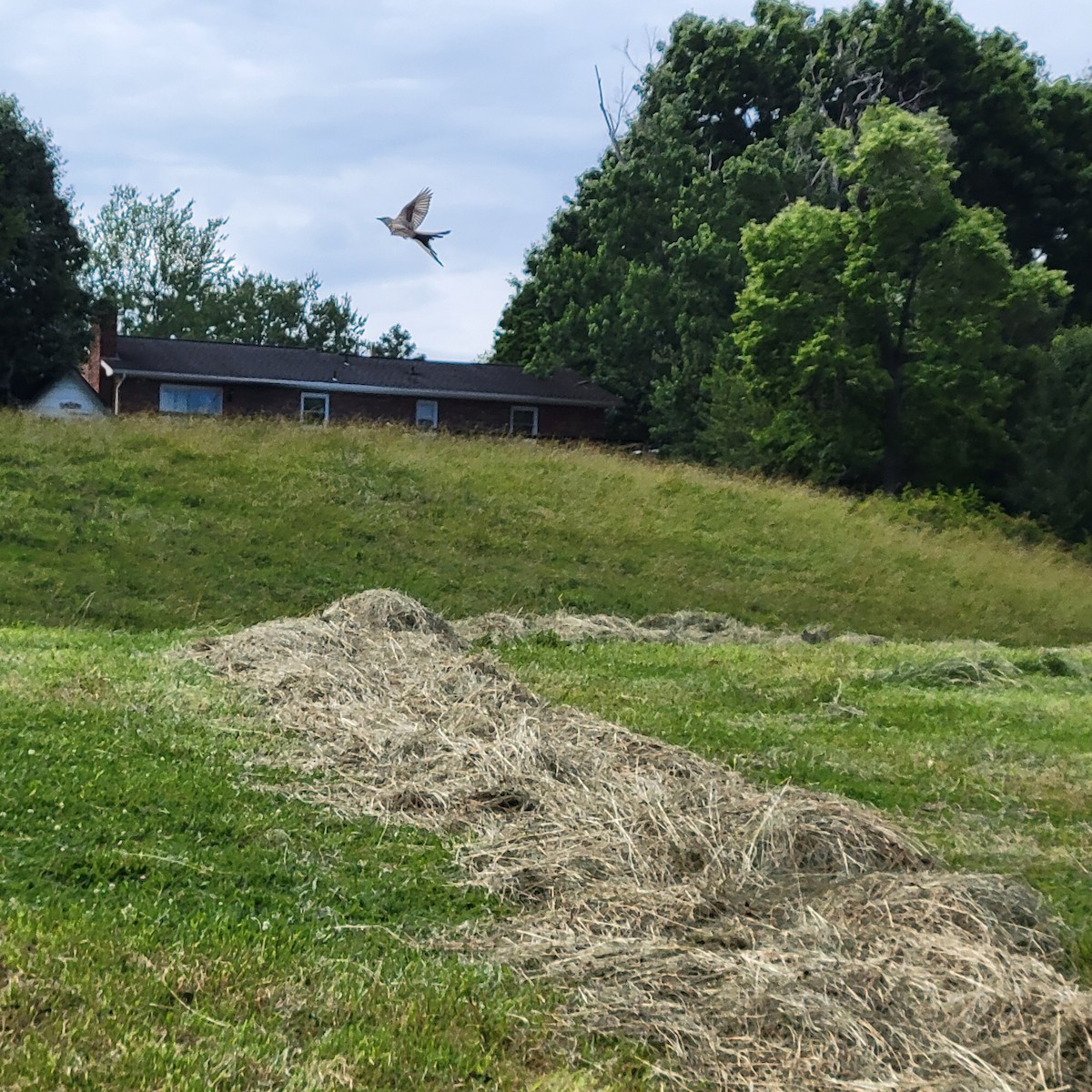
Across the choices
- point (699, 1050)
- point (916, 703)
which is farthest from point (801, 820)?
point (916, 703)

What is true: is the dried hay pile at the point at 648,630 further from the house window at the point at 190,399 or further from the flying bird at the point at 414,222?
the house window at the point at 190,399

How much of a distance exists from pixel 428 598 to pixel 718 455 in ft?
65.0

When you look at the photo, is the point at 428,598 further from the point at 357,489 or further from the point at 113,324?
the point at 113,324

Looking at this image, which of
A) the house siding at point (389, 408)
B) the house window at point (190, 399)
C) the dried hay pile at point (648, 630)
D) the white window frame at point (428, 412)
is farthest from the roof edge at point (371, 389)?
the dried hay pile at point (648, 630)

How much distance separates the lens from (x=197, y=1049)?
11.3 ft

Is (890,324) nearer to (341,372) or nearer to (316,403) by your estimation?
(341,372)

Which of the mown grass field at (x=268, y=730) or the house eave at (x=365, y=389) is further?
the house eave at (x=365, y=389)

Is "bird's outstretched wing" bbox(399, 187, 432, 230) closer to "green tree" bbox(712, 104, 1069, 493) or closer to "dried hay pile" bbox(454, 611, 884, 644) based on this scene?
"dried hay pile" bbox(454, 611, 884, 644)

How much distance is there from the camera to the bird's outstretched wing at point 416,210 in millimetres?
12773

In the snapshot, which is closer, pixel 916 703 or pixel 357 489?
pixel 916 703

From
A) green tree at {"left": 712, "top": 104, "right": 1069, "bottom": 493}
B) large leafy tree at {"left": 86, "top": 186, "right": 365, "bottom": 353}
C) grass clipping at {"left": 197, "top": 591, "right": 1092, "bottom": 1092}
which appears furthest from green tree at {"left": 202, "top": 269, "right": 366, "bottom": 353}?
grass clipping at {"left": 197, "top": 591, "right": 1092, "bottom": 1092}

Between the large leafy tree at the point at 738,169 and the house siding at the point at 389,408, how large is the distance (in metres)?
1.49

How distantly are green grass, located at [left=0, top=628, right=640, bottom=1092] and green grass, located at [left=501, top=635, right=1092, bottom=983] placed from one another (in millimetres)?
2348

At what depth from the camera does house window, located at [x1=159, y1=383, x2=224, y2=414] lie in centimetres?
3769
